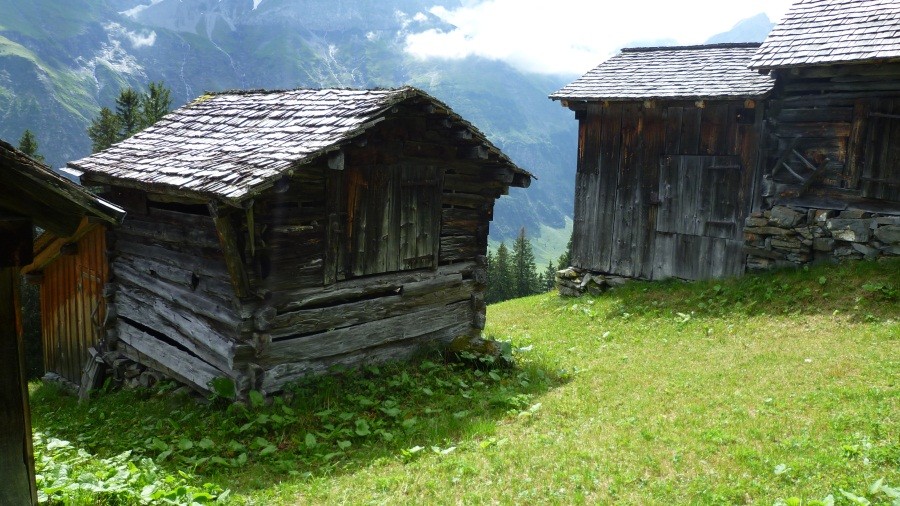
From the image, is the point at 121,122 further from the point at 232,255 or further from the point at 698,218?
the point at 232,255

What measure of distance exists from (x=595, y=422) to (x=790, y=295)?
23.9ft

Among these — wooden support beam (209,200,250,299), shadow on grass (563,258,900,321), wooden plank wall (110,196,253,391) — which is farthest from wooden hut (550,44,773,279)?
wooden support beam (209,200,250,299)

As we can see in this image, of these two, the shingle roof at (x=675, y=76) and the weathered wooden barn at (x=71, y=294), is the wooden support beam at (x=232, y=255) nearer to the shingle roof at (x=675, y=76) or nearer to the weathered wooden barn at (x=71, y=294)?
the weathered wooden barn at (x=71, y=294)

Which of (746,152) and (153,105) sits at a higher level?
(153,105)

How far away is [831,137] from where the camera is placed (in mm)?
13641

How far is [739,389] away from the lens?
8867mm

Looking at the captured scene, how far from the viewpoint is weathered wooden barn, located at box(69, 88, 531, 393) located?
8883 millimetres

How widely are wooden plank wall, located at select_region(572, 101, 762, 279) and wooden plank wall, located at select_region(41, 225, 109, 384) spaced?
37.7 feet

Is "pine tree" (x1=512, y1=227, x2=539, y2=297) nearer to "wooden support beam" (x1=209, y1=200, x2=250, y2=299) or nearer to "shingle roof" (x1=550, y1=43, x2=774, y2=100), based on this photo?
"shingle roof" (x1=550, y1=43, x2=774, y2=100)

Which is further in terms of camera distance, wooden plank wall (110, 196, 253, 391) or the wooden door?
the wooden door

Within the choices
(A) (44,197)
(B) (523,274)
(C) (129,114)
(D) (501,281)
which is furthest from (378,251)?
(B) (523,274)

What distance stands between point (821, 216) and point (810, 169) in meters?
1.00

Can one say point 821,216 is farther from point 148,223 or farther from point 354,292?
point 148,223

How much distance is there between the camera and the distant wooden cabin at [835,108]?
1285cm
